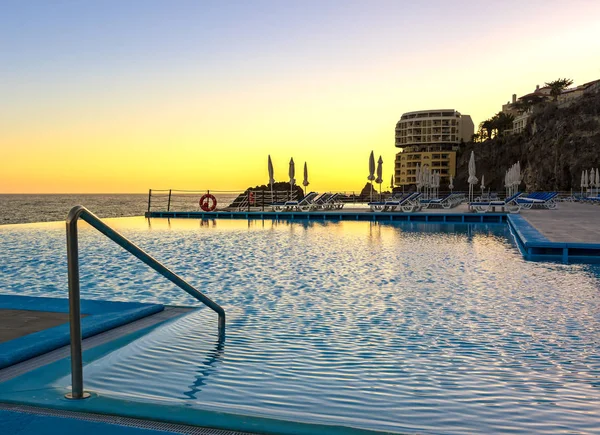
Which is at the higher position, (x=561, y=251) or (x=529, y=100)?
(x=529, y=100)

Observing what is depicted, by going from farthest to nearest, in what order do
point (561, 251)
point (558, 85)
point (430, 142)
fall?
point (430, 142), point (558, 85), point (561, 251)

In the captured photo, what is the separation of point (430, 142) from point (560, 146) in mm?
33626

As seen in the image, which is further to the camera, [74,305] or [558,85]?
[558,85]

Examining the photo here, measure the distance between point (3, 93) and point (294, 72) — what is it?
41.1 ft

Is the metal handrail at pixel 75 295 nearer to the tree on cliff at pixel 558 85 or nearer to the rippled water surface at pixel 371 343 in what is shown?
the rippled water surface at pixel 371 343

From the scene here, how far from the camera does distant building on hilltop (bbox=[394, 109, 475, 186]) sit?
8075cm

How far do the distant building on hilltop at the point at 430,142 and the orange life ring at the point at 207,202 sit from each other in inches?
2479

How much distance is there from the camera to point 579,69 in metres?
70.7

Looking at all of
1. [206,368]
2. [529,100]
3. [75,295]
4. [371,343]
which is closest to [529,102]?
[529,100]

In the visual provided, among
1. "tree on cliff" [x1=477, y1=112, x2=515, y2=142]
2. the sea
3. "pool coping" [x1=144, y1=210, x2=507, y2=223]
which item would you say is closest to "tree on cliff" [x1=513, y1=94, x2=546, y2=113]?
"tree on cliff" [x1=477, y1=112, x2=515, y2=142]

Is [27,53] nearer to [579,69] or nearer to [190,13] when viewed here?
[190,13]

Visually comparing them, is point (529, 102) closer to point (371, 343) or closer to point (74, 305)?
point (371, 343)

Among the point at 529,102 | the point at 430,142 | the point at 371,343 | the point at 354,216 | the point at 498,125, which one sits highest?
the point at 529,102

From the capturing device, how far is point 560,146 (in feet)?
164
